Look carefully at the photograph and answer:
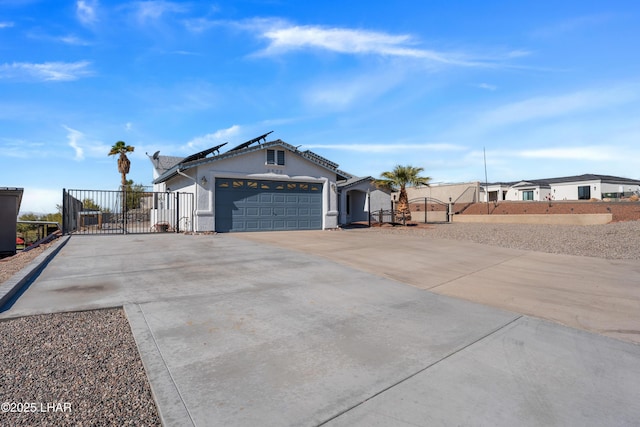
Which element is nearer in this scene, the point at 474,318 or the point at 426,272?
the point at 474,318

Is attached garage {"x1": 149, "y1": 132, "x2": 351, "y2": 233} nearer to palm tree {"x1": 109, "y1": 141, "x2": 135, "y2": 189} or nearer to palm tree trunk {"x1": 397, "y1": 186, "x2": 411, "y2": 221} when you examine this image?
palm tree trunk {"x1": 397, "y1": 186, "x2": 411, "y2": 221}

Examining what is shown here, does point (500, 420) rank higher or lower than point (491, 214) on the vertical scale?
lower

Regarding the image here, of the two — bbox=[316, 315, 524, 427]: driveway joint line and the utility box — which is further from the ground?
the utility box

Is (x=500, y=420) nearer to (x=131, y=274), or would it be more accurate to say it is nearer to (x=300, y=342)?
(x=300, y=342)

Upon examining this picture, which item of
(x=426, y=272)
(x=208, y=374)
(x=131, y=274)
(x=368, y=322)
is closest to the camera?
(x=208, y=374)

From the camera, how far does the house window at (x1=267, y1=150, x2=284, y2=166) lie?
17203 mm

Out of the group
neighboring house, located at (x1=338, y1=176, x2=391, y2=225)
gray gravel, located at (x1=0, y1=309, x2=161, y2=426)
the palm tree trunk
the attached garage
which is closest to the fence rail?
neighboring house, located at (x1=338, y1=176, x2=391, y2=225)

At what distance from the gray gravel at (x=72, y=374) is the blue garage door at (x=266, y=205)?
12215 millimetres

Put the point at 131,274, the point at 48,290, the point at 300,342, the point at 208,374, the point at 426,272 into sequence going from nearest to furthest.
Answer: the point at 208,374 → the point at 300,342 → the point at 48,290 → the point at 131,274 → the point at 426,272

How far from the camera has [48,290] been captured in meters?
5.43

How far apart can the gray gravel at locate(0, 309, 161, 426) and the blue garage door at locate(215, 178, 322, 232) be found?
12215 millimetres

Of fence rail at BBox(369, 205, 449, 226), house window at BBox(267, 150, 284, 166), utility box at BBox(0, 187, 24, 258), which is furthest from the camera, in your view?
fence rail at BBox(369, 205, 449, 226)

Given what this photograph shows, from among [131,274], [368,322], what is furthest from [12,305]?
[368,322]

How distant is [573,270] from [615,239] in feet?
22.8
